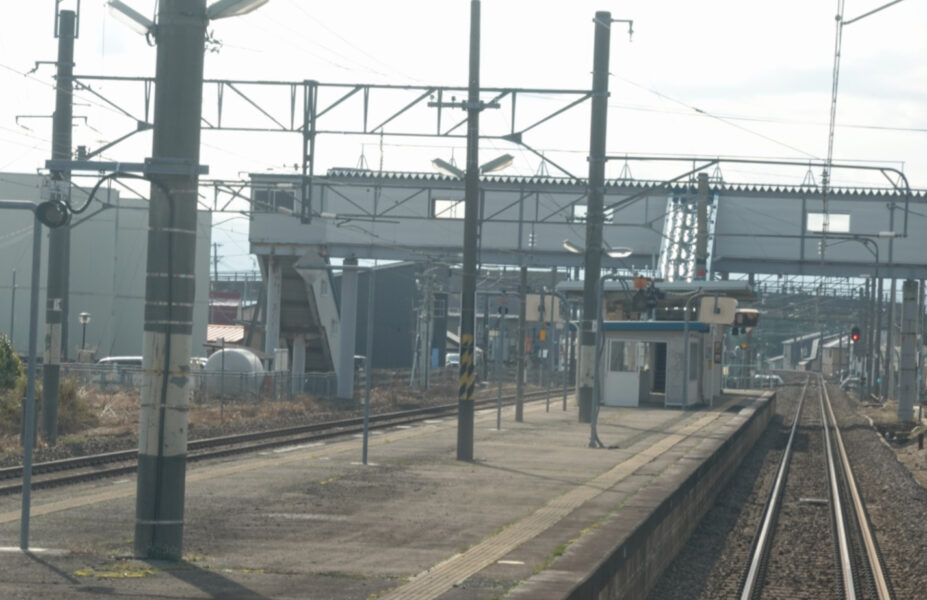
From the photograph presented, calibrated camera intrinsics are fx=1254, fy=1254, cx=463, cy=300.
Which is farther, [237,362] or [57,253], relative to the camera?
[237,362]

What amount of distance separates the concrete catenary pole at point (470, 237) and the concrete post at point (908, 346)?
852 inches

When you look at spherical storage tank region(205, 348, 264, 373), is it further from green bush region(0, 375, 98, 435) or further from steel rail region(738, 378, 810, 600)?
steel rail region(738, 378, 810, 600)

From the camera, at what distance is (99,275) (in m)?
60.2

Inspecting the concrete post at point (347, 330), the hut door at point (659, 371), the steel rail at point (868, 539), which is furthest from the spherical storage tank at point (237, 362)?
the steel rail at point (868, 539)

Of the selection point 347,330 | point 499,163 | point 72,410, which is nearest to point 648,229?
point 347,330

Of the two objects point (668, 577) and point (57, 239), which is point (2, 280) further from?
point (668, 577)

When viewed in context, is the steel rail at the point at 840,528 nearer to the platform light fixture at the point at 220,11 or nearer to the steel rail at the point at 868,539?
the steel rail at the point at 868,539

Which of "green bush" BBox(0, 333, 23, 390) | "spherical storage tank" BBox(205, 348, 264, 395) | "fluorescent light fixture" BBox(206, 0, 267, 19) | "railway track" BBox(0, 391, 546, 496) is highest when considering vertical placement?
"fluorescent light fixture" BBox(206, 0, 267, 19)

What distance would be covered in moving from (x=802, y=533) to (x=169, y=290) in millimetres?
10927

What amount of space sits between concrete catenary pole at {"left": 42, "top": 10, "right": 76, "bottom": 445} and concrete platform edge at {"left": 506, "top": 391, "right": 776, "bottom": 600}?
1072 centimetres

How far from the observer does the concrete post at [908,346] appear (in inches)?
1467

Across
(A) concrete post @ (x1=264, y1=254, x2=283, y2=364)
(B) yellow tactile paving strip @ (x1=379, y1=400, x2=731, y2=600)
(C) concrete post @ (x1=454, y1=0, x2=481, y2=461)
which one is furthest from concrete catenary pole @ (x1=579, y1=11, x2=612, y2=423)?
(A) concrete post @ (x1=264, y1=254, x2=283, y2=364)

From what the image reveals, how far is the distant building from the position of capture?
5800 centimetres

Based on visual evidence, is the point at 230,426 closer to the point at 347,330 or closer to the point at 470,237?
the point at 470,237
